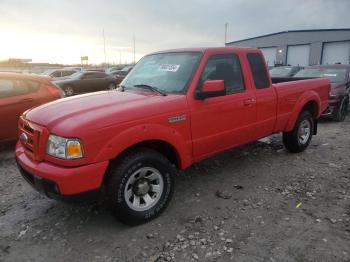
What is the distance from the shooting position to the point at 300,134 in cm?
620

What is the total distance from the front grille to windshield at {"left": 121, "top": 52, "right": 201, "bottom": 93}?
4.84ft

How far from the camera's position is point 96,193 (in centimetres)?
326

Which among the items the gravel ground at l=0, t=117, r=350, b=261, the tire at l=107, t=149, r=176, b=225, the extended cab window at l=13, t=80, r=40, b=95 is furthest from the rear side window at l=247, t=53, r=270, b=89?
the extended cab window at l=13, t=80, r=40, b=95

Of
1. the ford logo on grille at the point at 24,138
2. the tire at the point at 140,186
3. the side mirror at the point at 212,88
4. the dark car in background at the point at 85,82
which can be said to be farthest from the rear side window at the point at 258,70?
the dark car in background at the point at 85,82

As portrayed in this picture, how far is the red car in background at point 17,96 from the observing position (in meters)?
6.14

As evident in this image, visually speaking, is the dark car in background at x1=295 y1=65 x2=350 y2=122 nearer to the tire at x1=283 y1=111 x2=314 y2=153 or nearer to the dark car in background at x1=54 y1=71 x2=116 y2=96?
the tire at x1=283 y1=111 x2=314 y2=153

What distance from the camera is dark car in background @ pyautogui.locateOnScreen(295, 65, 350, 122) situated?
9.24 meters

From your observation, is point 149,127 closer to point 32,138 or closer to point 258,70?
point 32,138

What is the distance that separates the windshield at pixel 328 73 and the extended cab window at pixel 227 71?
6.39 m

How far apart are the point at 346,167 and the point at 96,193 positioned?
4245 mm

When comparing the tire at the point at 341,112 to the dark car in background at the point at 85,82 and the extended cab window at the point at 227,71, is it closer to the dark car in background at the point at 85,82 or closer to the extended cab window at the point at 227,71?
the extended cab window at the point at 227,71

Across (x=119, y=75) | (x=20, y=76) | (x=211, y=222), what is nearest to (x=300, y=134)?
(x=211, y=222)

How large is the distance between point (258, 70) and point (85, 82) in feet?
52.0

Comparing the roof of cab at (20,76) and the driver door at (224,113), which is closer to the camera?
the driver door at (224,113)
